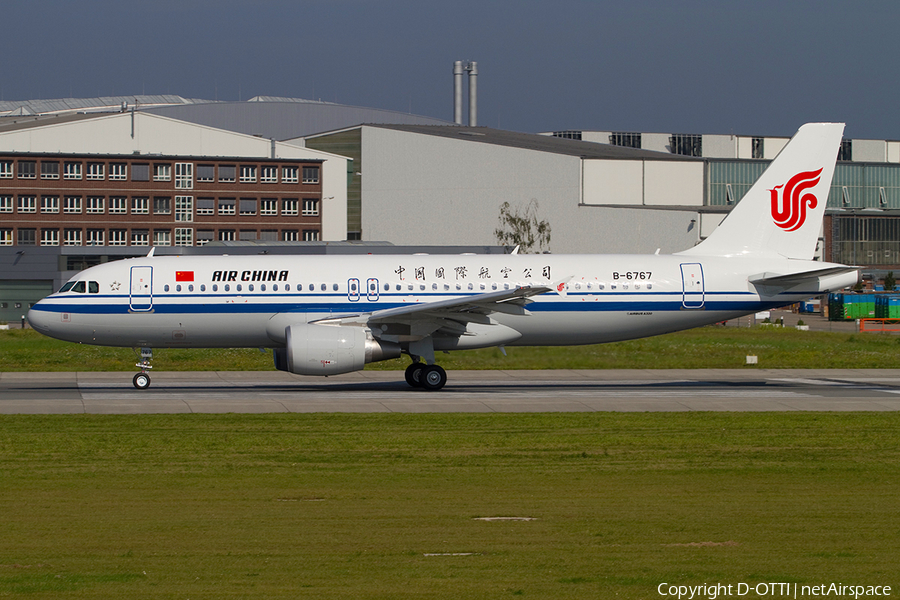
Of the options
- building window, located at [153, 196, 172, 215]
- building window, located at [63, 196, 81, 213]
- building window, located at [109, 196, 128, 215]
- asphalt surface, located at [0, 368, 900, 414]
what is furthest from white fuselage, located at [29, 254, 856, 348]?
building window, located at [153, 196, 172, 215]

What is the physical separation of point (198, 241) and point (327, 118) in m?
52.6

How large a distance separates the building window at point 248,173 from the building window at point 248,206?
1.97 metres

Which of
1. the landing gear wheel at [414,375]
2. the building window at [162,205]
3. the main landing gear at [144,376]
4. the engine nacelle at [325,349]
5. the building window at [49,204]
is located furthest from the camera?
the building window at [162,205]

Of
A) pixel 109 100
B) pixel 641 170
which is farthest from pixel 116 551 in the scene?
pixel 109 100

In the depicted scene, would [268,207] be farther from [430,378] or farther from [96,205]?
[430,378]

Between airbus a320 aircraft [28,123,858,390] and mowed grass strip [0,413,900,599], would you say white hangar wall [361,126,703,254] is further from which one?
mowed grass strip [0,413,900,599]

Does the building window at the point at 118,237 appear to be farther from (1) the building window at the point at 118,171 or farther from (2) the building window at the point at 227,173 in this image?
(2) the building window at the point at 227,173

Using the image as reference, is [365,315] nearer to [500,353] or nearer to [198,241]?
[500,353]

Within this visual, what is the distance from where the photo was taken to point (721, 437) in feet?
65.5

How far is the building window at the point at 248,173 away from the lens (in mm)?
105875

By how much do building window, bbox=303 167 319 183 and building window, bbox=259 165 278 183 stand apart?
2.98 metres

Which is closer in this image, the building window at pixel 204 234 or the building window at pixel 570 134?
the building window at pixel 204 234

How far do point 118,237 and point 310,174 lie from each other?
20307 mm

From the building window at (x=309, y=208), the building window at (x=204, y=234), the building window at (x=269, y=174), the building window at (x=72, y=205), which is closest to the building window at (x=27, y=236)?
the building window at (x=72, y=205)
